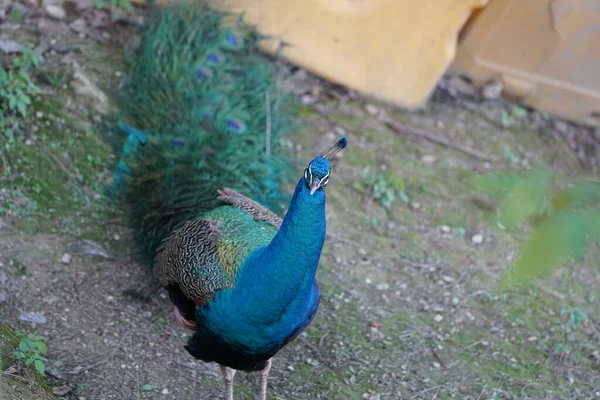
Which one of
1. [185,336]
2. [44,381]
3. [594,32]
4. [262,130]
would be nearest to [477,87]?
[594,32]

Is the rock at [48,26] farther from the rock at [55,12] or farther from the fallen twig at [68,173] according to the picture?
the fallen twig at [68,173]

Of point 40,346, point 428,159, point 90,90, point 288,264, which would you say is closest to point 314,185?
point 288,264

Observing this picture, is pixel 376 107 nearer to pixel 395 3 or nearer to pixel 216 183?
pixel 395 3

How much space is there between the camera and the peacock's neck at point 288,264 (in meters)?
2.44

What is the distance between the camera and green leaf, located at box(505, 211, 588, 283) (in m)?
1.17

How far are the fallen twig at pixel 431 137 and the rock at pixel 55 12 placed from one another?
228 centimetres

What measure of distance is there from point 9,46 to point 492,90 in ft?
11.4

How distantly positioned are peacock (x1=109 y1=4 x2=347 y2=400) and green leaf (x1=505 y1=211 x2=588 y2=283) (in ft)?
4.02

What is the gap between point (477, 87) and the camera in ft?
18.2

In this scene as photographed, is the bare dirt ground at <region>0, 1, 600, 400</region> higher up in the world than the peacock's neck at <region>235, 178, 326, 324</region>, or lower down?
lower down

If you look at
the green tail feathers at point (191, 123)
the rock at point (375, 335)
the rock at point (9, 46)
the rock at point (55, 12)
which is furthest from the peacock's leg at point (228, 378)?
the rock at point (55, 12)

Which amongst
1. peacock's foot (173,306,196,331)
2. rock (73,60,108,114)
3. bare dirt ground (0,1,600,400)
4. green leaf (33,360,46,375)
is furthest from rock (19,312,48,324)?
rock (73,60,108,114)

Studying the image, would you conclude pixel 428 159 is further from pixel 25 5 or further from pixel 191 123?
pixel 25 5

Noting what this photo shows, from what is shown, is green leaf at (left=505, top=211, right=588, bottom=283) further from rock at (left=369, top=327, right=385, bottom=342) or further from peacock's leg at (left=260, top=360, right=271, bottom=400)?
rock at (left=369, top=327, right=385, bottom=342)
